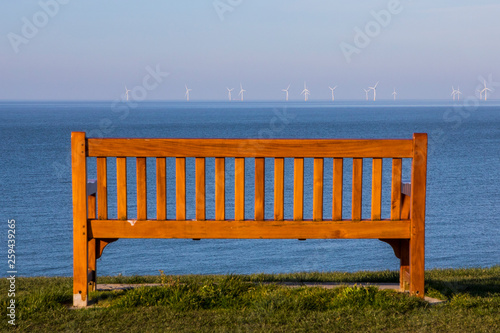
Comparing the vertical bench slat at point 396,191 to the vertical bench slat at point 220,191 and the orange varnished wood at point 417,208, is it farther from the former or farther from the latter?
the vertical bench slat at point 220,191

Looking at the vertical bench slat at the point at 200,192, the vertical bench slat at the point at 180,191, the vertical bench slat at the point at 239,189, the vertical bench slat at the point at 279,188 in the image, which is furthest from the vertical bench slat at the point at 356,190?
the vertical bench slat at the point at 180,191

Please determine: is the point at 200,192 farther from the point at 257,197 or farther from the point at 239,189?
the point at 257,197

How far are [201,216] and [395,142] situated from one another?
1877mm

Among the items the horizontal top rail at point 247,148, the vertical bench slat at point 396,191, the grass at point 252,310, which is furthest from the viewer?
the vertical bench slat at point 396,191

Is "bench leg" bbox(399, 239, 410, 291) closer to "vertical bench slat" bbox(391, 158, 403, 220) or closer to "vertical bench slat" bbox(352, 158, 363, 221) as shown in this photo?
"vertical bench slat" bbox(391, 158, 403, 220)

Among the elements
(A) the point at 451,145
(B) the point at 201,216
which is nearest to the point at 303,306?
(B) the point at 201,216

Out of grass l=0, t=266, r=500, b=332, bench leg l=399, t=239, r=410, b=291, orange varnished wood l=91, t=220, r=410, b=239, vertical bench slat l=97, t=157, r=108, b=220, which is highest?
vertical bench slat l=97, t=157, r=108, b=220

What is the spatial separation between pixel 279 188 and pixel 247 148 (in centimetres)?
48

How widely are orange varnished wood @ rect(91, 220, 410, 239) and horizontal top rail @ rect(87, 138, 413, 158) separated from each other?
0.61 metres

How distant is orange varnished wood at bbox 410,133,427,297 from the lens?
18.2 ft

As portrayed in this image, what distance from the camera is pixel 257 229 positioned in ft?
18.3

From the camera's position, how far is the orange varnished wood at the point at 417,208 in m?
5.56

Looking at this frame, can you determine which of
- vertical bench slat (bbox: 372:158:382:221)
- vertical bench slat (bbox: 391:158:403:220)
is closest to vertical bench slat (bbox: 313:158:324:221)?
vertical bench slat (bbox: 372:158:382:221)

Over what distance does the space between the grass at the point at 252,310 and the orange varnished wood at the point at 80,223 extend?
203 millimetres
